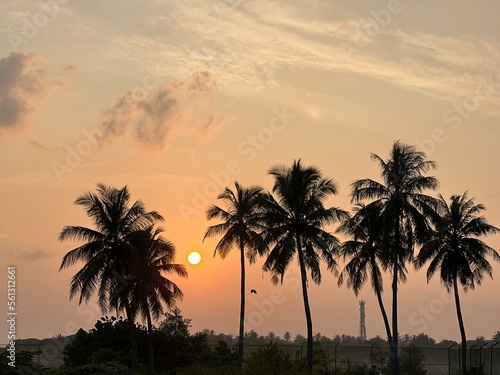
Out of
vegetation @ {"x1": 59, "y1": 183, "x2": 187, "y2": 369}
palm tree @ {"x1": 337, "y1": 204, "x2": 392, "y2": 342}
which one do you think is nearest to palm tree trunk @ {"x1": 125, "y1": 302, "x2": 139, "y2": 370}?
vegetation @ {"x1": 59, "y1": 183, "x2": 187, "y2": 369}

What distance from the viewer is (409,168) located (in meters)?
68.5

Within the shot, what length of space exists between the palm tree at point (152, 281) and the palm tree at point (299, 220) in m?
9.01

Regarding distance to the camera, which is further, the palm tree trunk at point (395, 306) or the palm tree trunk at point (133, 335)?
the palm tree trunk at point (133, 335)

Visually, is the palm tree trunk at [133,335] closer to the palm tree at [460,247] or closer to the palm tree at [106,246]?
the palm tree at [106,246]

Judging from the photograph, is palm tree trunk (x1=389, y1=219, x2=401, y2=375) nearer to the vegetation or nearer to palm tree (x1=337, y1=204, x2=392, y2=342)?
palm tree (x1=337, y1=204, x2=392, y2=342)

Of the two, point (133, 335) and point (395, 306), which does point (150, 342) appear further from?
point (395, 306)

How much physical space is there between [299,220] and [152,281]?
13321 millimetres

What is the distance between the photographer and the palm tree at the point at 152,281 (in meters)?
71.9


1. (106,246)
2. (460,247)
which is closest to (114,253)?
(106,246)

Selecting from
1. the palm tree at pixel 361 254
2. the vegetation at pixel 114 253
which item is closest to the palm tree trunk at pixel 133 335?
the vegetation at pixel 114 253

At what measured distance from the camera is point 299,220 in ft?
230

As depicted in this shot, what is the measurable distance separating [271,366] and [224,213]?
22762 millimetres

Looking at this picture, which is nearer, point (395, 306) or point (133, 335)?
point (133, 335)

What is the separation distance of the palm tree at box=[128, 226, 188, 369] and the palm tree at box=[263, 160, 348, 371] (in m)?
9.01
